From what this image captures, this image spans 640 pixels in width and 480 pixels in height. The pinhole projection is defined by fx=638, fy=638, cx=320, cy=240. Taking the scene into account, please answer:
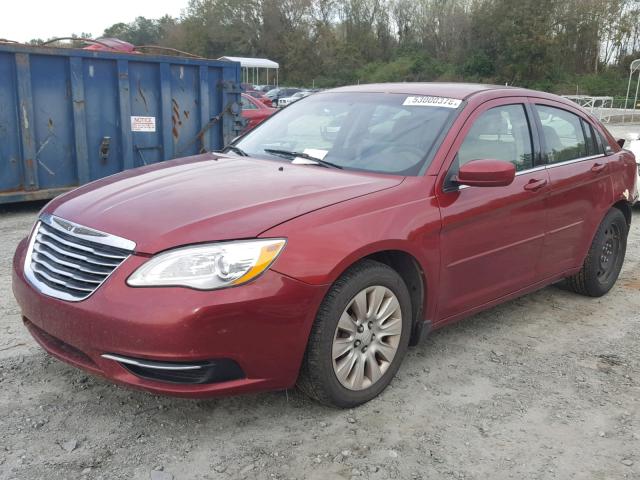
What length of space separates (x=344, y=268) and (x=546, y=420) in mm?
1329

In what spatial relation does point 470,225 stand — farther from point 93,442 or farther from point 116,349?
point 93,442

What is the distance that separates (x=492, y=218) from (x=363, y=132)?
93cm

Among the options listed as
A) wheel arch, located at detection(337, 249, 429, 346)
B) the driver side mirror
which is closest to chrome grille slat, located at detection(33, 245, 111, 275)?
wheel arch, located at detection(337, 249, 429, 346)

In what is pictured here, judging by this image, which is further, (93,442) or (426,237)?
(426,237)

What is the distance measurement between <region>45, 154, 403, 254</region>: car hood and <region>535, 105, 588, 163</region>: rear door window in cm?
154

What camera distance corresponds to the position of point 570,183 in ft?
14.6

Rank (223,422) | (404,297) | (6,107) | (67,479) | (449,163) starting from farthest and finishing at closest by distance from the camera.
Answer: (6,107) → (449,163) → (404,297) → (223,422) → (67,479)

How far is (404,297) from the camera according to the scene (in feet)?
10.9

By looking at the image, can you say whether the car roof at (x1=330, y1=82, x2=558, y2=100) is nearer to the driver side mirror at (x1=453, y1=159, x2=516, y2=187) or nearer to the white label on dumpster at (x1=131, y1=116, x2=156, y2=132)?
the driver side mirror at (x1=453, y1=159, x2=516, y2=187)

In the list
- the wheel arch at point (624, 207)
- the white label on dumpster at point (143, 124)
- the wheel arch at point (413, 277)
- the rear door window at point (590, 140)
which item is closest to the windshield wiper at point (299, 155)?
the wheel arch at point (413, 277)

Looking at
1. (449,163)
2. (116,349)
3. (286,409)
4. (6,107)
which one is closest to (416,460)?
(286,409)

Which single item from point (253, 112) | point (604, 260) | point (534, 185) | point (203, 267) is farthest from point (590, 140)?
point (253, 112)

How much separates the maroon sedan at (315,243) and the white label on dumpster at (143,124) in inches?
184

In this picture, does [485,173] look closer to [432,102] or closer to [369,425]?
[432,102]
